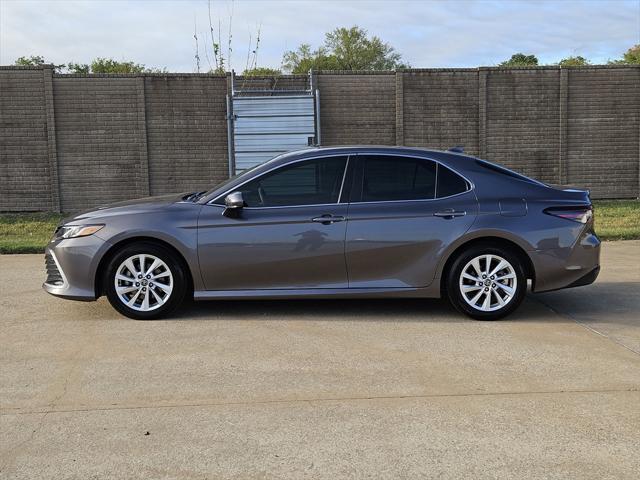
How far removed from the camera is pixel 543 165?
55.8 feet

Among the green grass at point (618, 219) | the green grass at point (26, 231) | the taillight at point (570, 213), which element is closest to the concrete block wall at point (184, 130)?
the green grass at point (26, 231)

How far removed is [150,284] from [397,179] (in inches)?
98.0

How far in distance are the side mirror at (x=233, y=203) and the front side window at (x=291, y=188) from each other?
14cm

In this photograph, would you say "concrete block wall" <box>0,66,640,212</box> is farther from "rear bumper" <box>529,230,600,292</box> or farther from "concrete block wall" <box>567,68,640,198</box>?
"rear bumper" <box>529,230,600,292</box>

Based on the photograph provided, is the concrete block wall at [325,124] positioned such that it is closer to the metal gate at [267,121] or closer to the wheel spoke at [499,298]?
the metal gate at [267,121]

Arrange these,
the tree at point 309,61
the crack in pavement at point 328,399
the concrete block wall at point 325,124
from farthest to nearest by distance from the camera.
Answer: the tree at point 309,61
the concrete block wall at point 325,124
the crack in pavement at point 328,399

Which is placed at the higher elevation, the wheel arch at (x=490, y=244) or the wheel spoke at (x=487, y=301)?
the wheel arch at (x=490, y=244)

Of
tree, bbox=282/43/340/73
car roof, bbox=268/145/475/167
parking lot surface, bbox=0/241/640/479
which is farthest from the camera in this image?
tree, bbox=282/43/340/73

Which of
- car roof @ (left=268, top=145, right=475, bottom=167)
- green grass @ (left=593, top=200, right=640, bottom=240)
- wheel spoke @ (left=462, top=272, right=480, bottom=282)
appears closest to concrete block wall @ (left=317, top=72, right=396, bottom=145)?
green grass @ (left=593, top=200, right=640, bottom=240)

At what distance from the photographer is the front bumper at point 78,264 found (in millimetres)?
6316

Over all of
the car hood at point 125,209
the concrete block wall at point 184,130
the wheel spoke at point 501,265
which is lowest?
the wheel spoke at point 501,265

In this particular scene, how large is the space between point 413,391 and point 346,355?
91cm

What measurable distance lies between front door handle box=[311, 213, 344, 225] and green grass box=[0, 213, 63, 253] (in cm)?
653

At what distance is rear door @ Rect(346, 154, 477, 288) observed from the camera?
634 cm
